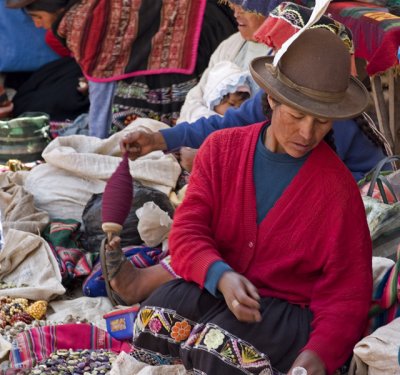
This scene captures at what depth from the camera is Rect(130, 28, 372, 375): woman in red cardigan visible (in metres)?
2.51

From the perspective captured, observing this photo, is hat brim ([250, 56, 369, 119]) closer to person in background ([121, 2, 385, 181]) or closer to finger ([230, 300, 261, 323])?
finger ([230, 300, 261, 323])

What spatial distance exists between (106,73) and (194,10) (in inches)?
26.8

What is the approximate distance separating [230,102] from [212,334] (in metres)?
2.17

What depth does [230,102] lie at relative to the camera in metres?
4.50

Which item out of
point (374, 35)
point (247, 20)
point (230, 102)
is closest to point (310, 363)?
point (374, 35)

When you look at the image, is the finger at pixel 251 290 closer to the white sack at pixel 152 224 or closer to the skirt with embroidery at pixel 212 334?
the skirt with embroidery at pixel 212 334

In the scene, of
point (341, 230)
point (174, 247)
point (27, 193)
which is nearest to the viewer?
point (341, 230)

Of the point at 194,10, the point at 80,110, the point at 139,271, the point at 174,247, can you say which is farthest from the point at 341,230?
the point at 80,110

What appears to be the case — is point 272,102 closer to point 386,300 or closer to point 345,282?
point 345,282

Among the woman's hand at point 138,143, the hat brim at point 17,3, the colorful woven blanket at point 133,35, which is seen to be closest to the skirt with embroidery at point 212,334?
the woman's hand at point 138,143

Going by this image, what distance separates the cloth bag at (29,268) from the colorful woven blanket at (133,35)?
73.2 inches

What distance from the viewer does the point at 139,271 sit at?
3.62 metres

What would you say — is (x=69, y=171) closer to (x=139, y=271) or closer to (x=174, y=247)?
(x=139, y=271)

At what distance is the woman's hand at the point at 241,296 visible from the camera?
246cm
